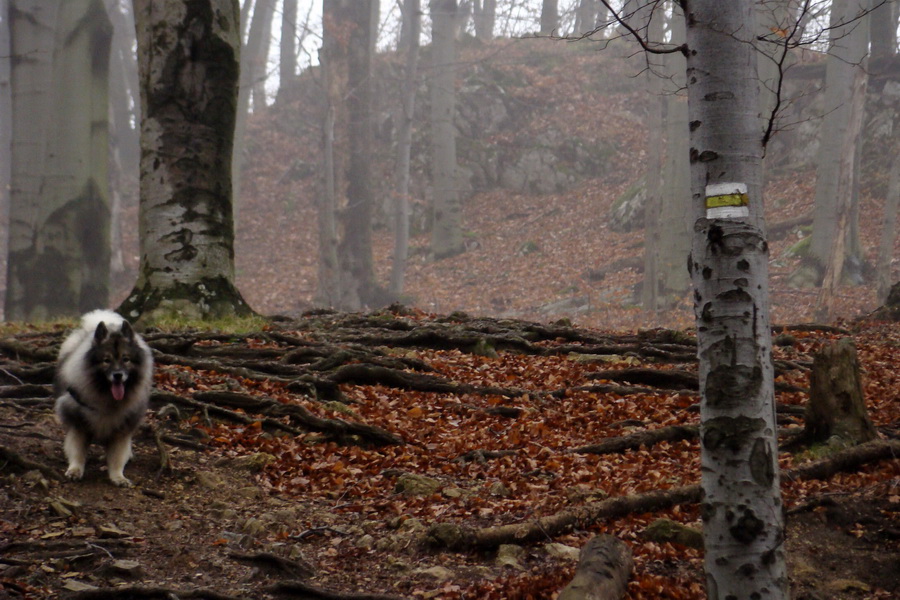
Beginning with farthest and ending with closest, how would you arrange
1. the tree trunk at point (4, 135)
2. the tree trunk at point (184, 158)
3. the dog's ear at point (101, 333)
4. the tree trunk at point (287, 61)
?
the tree trunk at point (287, 61) < the tree trunk at point (4, 135) < the tree trunk at point (184, 158) < the dog's ear at point (101, 333)

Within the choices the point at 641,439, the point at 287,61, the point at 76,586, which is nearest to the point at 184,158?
the point at 641,439

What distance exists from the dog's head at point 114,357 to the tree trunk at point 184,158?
5085mm

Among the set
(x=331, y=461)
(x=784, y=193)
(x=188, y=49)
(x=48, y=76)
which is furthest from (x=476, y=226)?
(x=331, y=461)

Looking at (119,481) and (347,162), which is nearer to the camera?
(119,481)

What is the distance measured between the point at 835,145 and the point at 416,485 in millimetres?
17515

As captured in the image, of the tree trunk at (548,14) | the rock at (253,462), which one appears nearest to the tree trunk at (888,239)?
the rock at (253,462)

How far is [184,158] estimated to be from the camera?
10.8m

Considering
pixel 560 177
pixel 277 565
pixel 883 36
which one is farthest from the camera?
pixel 560 177

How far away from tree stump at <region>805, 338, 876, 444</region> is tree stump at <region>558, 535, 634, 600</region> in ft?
9.64

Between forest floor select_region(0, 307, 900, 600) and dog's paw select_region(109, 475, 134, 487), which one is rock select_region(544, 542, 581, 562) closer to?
forest floor select_region(0, 307, 900, 600)

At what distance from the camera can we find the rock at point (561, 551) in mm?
5000

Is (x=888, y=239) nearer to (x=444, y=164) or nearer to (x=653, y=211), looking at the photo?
(x=653, y=211)

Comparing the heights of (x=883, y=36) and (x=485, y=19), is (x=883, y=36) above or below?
below

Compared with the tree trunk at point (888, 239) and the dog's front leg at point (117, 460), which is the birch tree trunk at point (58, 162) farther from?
the tree trunk at point (888, 239)
